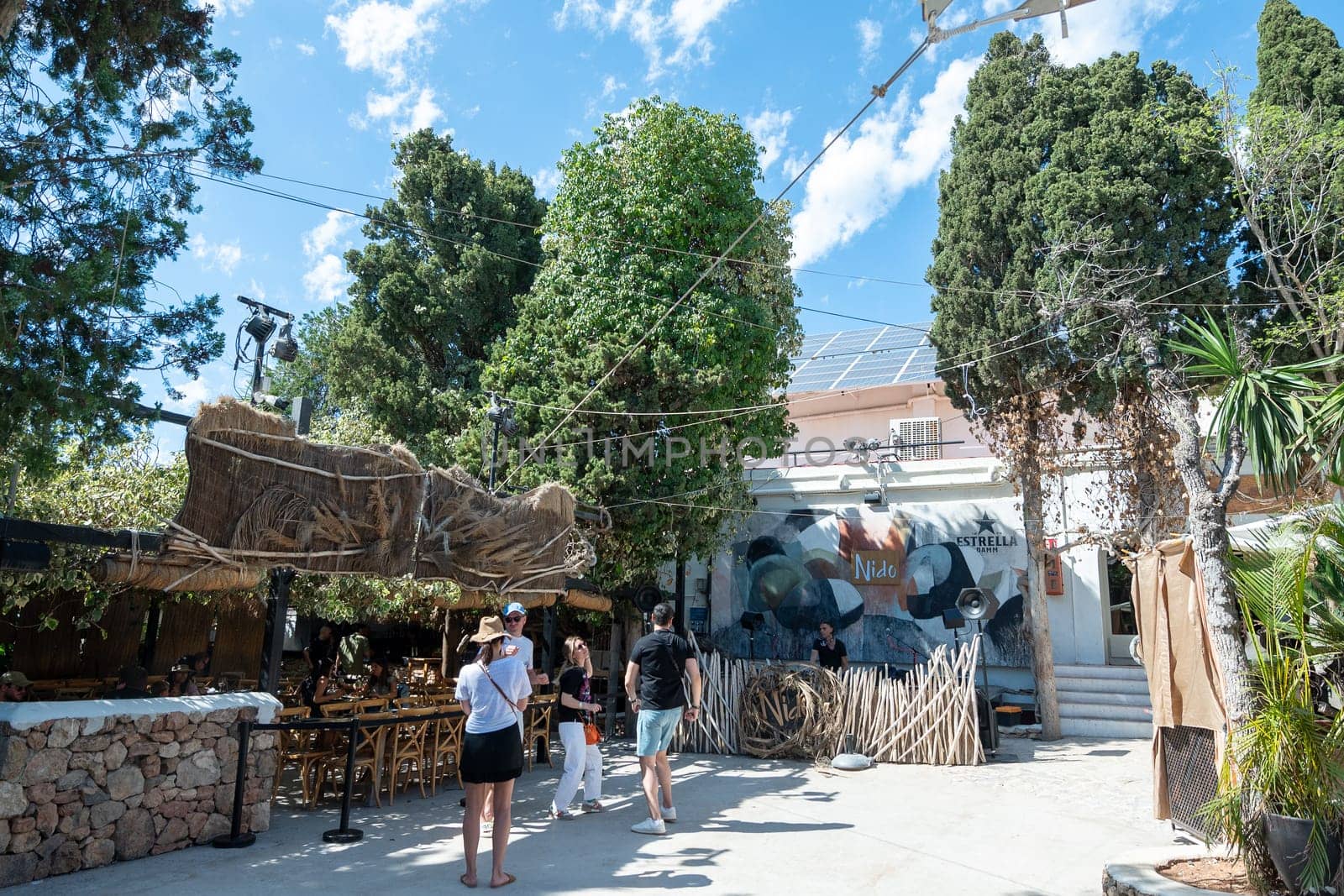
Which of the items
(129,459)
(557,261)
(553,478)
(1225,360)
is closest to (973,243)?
(557,261)

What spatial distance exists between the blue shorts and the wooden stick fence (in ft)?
13.5

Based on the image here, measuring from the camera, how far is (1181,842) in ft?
19.9

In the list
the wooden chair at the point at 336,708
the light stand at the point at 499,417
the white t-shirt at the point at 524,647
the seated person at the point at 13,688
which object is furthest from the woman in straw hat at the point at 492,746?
the seated person at the point at 13,688

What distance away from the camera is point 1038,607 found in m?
13.1

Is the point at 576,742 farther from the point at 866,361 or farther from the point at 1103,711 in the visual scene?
the point at 866,361

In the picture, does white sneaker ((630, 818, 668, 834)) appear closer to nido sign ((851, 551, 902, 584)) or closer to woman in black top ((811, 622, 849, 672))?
woman in black top ((811, 622, 849, 672))

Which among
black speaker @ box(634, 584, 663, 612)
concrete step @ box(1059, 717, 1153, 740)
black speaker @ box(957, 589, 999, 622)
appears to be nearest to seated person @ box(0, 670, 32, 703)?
black speaker @ box(634, 584, 663, 612)

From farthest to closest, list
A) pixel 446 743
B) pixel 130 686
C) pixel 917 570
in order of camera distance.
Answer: pixel 917 570 < pixel 130 686 < pixel 446 743

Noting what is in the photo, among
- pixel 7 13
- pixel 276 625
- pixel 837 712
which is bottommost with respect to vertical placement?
pixel 837 712

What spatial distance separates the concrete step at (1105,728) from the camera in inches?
504

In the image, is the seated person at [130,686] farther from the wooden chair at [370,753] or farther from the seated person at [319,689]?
the wooden chair at [370,753]

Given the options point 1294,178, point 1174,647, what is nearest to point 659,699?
point 1174,647

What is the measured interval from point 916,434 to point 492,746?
48.0ft

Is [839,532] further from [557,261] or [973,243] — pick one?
[557,261]
